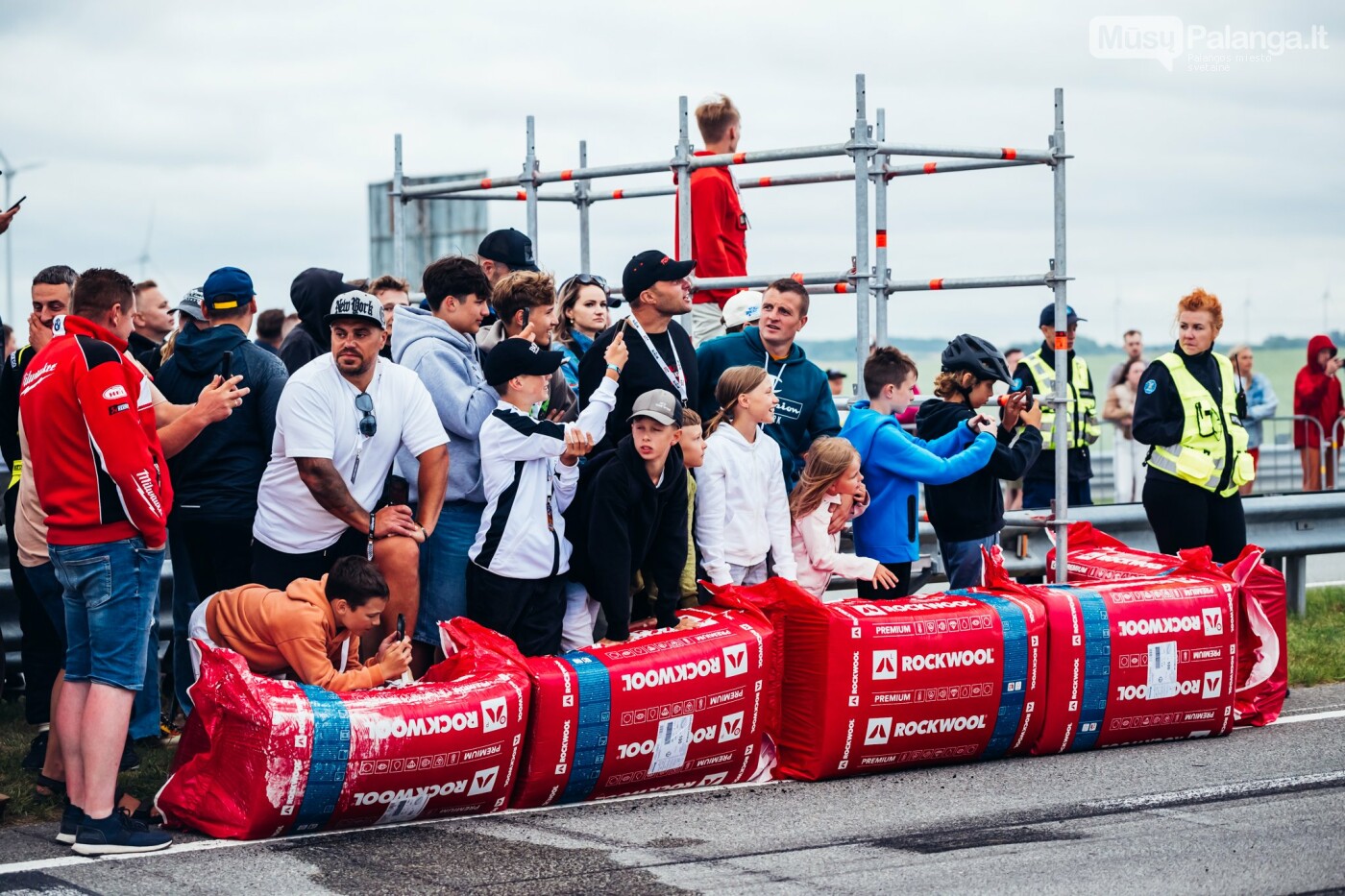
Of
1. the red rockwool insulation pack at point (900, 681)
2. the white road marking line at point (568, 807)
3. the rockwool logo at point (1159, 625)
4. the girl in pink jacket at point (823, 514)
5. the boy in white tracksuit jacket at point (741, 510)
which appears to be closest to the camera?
the white road marking line at point (568, 807)

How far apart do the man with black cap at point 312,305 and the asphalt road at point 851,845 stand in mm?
2569

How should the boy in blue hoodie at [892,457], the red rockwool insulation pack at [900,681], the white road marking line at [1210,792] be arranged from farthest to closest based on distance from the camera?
the boy in blue hoodie at [892,457], the red rockwool insulation pack at [900,681], the white road marking line at [1210,792]

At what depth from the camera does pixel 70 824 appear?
5691mm

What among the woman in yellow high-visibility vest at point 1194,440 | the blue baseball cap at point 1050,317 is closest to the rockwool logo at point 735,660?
the woman in yellow high-visibility vest at point 1194,440

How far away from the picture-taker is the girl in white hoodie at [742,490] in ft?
23.6

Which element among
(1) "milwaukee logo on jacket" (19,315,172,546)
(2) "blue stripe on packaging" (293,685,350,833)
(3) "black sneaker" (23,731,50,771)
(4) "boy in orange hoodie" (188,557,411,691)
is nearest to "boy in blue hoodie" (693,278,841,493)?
(4) "boy in orange hoodie" (188,557,411,691)

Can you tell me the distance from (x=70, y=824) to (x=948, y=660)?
348 cm

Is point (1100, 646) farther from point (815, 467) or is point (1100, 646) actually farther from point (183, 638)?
point (183, 638)

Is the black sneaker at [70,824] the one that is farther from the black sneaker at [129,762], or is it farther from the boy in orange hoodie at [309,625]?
the black sneaker at [129,762]

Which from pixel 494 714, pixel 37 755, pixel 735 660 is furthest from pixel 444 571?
pixel 37 755

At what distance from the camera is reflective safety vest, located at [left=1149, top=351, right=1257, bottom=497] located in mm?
8492

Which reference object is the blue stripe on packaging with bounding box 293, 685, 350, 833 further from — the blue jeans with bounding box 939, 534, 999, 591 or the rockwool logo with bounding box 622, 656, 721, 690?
the blue jeans with bounding box 939, 534, 999, 591

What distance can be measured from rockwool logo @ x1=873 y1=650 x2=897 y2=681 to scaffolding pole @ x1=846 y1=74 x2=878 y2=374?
1.65m

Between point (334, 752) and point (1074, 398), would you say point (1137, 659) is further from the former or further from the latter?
point (1074, 398)
